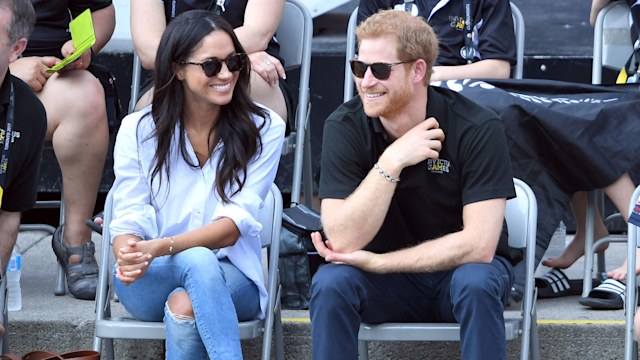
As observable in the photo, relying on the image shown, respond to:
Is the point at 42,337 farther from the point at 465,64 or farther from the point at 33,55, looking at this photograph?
the point at 465,64

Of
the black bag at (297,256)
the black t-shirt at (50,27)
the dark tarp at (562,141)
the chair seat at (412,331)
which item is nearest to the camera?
the chair seat at (412,331)

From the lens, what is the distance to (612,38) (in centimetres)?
529

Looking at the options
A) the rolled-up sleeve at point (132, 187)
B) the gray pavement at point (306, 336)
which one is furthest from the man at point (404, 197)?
the rolled-up sleeve at point (132, 187)

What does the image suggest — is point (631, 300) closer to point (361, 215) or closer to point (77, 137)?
point (361, 215)

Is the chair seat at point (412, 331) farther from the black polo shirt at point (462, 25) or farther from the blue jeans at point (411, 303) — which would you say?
the black polo shirt at point (462, 25)

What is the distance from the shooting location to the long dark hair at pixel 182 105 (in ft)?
13.7

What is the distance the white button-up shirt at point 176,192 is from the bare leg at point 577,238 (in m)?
1.50

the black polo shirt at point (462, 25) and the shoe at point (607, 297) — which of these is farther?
the black polo shirt at point (462, 25)

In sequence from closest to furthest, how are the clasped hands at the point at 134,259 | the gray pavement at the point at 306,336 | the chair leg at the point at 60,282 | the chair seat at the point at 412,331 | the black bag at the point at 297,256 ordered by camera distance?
the chair seat at the point at 412,331, the clasped hands at the point at 134,259, the gray pavement at the point at 306,336, the black bag at the point at 297,256, the chair leg at the point at 60,282

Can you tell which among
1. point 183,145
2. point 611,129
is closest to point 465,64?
point 611,129

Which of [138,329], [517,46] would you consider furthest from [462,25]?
[138,329]

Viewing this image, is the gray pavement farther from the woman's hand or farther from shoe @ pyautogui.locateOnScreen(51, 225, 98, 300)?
the woman's hand

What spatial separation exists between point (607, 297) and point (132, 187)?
1.82 meters

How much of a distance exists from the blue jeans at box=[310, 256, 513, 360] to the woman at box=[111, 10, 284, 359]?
36cm
